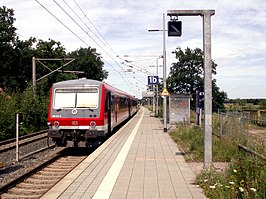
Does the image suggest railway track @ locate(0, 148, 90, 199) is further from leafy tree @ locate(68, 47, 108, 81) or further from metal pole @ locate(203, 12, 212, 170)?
leafy tree @ locate(68, 47, 108, 81)

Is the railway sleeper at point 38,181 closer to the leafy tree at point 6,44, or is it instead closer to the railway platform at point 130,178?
the railway platform at point 130,178

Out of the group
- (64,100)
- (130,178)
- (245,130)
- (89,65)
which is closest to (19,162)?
(64,100)

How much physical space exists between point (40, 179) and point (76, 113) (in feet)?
15.7

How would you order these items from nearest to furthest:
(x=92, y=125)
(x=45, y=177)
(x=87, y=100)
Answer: (x=45, y=177) < (x=92, y=125) < (x=87, y=100)

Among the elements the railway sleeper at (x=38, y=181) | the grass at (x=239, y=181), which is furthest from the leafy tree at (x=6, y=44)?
the grass at (x=239, y=181)

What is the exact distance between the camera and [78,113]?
47.1 feet

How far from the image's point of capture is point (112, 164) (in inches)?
407

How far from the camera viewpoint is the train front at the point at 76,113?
46.5ft

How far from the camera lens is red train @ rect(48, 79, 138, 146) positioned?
14.2 m

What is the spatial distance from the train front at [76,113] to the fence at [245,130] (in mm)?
4557

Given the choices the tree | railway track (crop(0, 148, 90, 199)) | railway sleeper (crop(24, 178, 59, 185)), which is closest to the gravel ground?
railway track (crop(0, 148, 90, 199))

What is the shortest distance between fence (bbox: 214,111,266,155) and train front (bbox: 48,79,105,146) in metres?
4.56

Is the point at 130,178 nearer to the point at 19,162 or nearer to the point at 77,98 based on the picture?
the point at 19,162

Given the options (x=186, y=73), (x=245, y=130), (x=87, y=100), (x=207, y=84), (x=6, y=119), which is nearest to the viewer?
(x=207, y=84)
